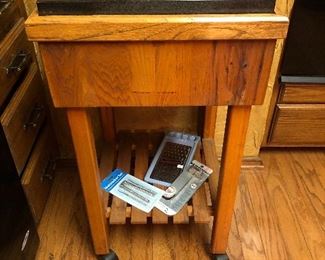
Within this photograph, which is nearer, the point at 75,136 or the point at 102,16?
the point at 102,16

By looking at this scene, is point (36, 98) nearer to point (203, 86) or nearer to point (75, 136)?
point (75, 136)

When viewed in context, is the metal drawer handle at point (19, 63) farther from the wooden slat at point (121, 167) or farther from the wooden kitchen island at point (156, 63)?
the wooden slat at point (121, 167)

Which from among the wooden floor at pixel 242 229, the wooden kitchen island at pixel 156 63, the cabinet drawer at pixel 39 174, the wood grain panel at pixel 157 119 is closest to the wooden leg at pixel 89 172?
the wooden kitchen island at pixel 156 63

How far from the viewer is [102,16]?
21.8 inches

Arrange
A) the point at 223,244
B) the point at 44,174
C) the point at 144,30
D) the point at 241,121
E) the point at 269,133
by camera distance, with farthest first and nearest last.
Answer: the point at 269,133, the point at 44,174, the point at 223,244, the point at 241,121, the point at 144,30

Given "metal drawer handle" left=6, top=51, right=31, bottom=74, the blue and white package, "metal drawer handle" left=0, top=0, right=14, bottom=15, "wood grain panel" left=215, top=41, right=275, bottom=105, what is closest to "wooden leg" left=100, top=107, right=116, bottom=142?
the blue and white package

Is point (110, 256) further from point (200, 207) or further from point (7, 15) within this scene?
point (7, 15)

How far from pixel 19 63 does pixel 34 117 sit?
0.17 metres

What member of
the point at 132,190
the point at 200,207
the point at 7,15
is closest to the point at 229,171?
the point at 200,207

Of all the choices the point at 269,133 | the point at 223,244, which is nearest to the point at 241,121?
the point at 223,244

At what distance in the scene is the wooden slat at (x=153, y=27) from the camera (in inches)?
21.2

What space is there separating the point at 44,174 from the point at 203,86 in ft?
2.16

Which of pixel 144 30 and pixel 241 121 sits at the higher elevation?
pixel 144 30

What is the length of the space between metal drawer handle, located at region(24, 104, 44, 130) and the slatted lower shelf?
8.6 inches
